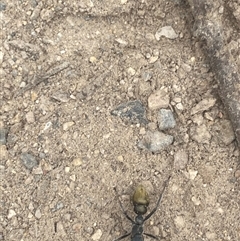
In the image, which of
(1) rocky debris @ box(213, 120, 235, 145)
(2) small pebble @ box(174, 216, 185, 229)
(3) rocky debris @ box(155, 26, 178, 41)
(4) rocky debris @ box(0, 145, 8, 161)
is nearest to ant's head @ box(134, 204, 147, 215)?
(2) small pebble @ box(174, 216, 185, 229)

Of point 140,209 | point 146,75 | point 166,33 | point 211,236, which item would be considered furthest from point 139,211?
point 166,33

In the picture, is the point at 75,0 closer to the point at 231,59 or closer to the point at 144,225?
the point at 231,59

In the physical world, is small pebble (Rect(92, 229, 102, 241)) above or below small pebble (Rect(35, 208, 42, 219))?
above

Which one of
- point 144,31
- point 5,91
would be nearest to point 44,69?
point 5,91

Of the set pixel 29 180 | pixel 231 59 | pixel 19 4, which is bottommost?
pixel 29 180

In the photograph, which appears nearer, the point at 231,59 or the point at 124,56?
the point at 231,59

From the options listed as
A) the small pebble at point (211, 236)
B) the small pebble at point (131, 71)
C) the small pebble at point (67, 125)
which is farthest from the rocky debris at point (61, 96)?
the small pebble at point (211, 236)

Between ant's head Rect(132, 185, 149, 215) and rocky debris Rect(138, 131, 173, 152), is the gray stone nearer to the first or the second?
rocky debris Rect(138, 131, 173, 152)

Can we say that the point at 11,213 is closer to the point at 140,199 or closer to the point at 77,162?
the point at 77,162
